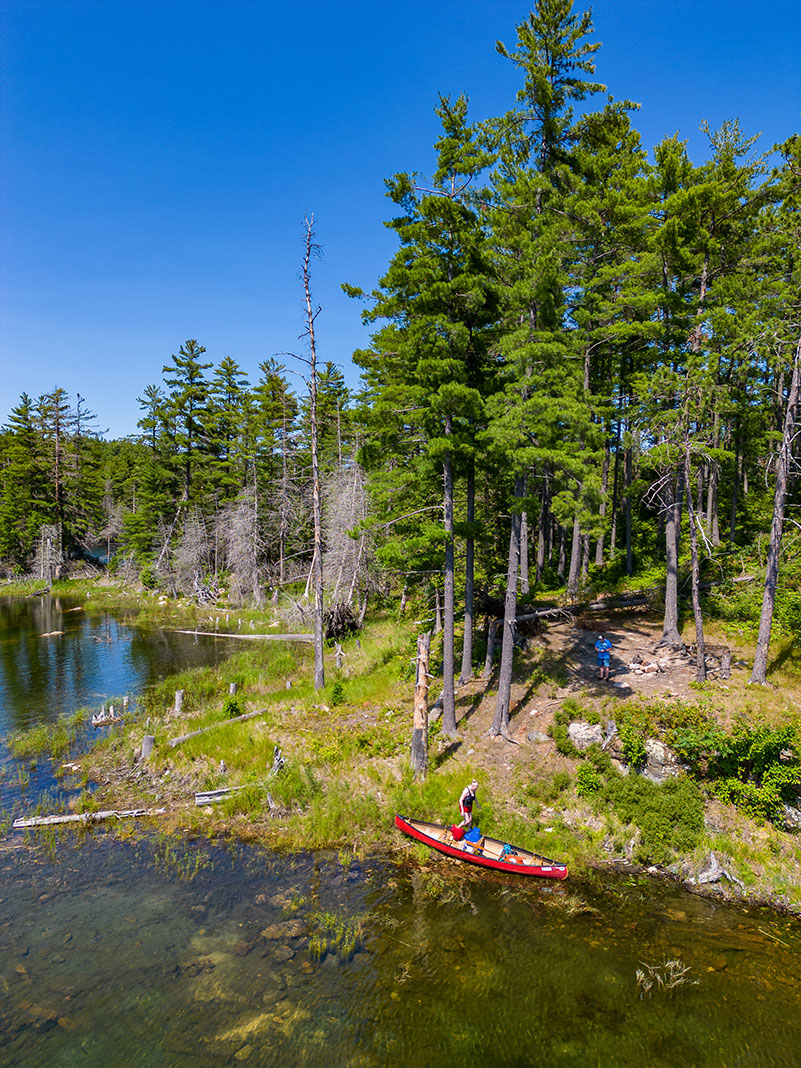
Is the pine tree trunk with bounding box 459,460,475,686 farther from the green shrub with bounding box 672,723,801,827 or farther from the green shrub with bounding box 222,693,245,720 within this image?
the green shrub with bounding box 222,693,245,720

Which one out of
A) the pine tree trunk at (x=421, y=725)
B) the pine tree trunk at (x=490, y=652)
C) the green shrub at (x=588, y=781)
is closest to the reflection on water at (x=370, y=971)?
the green shrub at (x=588, y=781)

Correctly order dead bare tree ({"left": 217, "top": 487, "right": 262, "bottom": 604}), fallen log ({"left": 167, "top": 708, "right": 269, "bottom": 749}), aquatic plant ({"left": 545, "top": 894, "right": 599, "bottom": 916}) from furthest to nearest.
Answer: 1. dead bare tree ({"left": 217, "top": 487, "right": 262, "bottom": 604})
2. fallen log ({"left": 167, "top": 708, "right": 269, "bottom": 749})
3. aquatic plant ({"left": 545, "top": 894, "right": 599, "bottom": 916})

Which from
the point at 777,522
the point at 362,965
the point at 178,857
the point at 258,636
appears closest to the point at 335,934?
the point at 362,965

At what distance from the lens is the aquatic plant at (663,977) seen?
9055 mm

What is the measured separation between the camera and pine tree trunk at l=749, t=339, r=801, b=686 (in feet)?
49.2

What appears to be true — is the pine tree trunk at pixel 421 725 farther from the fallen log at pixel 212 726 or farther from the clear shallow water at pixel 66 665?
the clear shallow water at pixel 66 665

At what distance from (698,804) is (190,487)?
2120 inches

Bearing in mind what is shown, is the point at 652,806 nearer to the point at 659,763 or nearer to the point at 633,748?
the point at 659,763

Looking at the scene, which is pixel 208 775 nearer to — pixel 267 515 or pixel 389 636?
pixel 389 636

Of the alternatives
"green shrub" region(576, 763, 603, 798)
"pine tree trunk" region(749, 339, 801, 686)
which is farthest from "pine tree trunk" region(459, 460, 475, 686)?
"pine tree trunk" region(749, 339, 801, 686)

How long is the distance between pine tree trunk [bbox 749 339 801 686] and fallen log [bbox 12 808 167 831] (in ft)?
60.4

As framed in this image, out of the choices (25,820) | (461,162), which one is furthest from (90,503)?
(461,162)

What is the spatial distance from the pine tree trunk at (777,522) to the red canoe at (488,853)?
30.1 feet

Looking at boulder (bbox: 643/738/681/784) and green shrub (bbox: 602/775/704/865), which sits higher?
boulder (bbox: 643/738/681/784)
